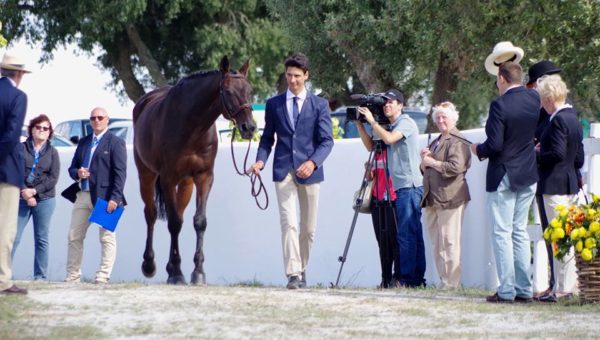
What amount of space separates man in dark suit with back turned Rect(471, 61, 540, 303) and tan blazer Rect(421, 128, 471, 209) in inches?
70.9

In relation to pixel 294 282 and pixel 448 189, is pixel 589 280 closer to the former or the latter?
pixel 448 189

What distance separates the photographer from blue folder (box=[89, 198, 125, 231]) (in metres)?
14.2

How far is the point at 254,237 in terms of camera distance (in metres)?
15.5

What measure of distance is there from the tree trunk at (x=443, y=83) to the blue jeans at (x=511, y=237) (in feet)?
49.3

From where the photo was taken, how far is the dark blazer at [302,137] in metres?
12.2

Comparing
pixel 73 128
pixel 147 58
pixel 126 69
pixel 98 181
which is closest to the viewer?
pixel 98 181

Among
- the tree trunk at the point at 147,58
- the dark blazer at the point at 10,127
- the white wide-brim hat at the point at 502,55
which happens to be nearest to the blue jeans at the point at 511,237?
the white wide-brim hat at the point at 502,55

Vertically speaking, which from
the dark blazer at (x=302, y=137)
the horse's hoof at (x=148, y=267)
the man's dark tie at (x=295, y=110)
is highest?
the man's dark tie at (x=295, y=110)

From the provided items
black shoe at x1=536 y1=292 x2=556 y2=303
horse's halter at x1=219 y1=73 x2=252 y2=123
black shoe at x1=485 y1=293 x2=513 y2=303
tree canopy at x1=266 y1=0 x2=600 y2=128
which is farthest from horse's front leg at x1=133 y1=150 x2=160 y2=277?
tree canopy at x1=266 y1=0 x2=600 y2=128

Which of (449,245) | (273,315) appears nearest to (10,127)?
(273,315)

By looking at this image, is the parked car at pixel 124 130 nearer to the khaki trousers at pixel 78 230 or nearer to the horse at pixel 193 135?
the khaki trousers at pixel 78 230

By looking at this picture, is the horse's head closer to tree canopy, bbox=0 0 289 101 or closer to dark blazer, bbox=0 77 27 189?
dark blazer, bbox=0 77 27 189

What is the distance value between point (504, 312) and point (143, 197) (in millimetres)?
6426

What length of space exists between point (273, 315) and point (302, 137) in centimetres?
291
